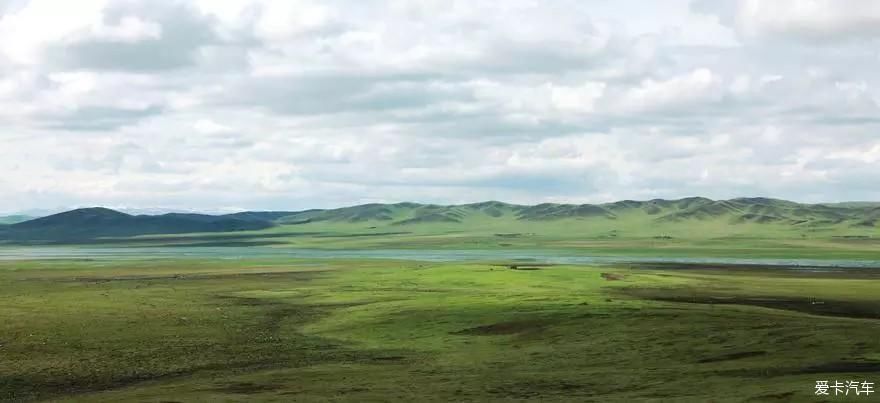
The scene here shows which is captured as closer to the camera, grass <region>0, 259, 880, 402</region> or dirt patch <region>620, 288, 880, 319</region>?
grass <region>0, 259, 880, 402</region>

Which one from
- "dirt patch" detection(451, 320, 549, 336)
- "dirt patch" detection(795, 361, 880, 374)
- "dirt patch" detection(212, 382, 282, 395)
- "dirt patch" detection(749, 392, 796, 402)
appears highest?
"dirt patch" detection(749, 392, 796, 402)

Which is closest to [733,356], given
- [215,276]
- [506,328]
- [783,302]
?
[506,328]

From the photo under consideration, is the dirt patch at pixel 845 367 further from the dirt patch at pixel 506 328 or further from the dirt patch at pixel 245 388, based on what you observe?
the dirt patch at pixel 245 388

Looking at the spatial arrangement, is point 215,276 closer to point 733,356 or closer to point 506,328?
point 506,328

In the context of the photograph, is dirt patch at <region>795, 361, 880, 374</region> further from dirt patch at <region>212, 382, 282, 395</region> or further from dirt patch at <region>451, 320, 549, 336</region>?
dirt patch at <region>212, 382, 282, 395</region>

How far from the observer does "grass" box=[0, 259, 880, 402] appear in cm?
3500

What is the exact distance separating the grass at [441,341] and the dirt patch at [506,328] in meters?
0.19

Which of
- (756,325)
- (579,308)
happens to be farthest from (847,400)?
(579,308)

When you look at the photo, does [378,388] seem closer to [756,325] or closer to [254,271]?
[756,325]

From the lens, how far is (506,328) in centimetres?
5491

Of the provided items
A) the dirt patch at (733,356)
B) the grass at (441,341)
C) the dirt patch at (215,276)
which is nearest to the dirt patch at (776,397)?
the grass at (441,341)

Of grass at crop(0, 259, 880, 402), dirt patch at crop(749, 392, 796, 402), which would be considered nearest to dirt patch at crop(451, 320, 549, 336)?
grass at crop(0, 259, 880, 402)

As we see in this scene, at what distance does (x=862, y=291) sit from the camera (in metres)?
82.0

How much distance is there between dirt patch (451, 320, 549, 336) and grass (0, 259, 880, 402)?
19cm
